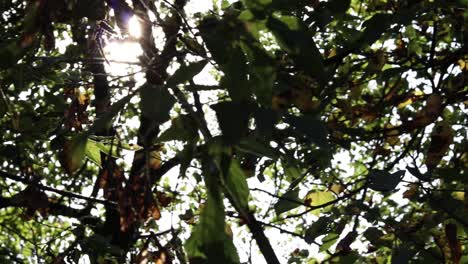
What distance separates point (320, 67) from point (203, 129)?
250 mm

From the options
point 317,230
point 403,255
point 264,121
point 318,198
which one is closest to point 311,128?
point 264,121

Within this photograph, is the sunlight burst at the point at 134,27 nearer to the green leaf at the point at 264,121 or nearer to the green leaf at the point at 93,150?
the green leaf at the point at 93,150

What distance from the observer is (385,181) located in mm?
1698

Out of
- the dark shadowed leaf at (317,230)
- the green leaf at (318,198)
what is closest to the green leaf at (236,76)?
the dark shadowed leaf at (317,230)

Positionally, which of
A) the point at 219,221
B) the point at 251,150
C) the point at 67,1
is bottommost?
the point at 219,221

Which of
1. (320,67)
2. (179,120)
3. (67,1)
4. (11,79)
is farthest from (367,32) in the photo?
(11,79)

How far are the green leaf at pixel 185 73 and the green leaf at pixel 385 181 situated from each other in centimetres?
90

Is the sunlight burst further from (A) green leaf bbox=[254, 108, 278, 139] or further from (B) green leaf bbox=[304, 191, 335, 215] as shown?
(B) green leaf bbox=[304, 191, 335, 215]

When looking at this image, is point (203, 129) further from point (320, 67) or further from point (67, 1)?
point (67, 1)

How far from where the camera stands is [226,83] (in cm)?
98

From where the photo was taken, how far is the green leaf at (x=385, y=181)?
1.64 metres

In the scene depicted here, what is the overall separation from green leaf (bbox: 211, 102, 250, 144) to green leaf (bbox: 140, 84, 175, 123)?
0.24 feet

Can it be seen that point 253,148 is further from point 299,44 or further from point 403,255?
point 403,255

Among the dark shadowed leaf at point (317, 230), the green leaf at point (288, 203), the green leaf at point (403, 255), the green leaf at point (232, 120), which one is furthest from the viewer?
the dark shadowed leaf at point (317, 230)
